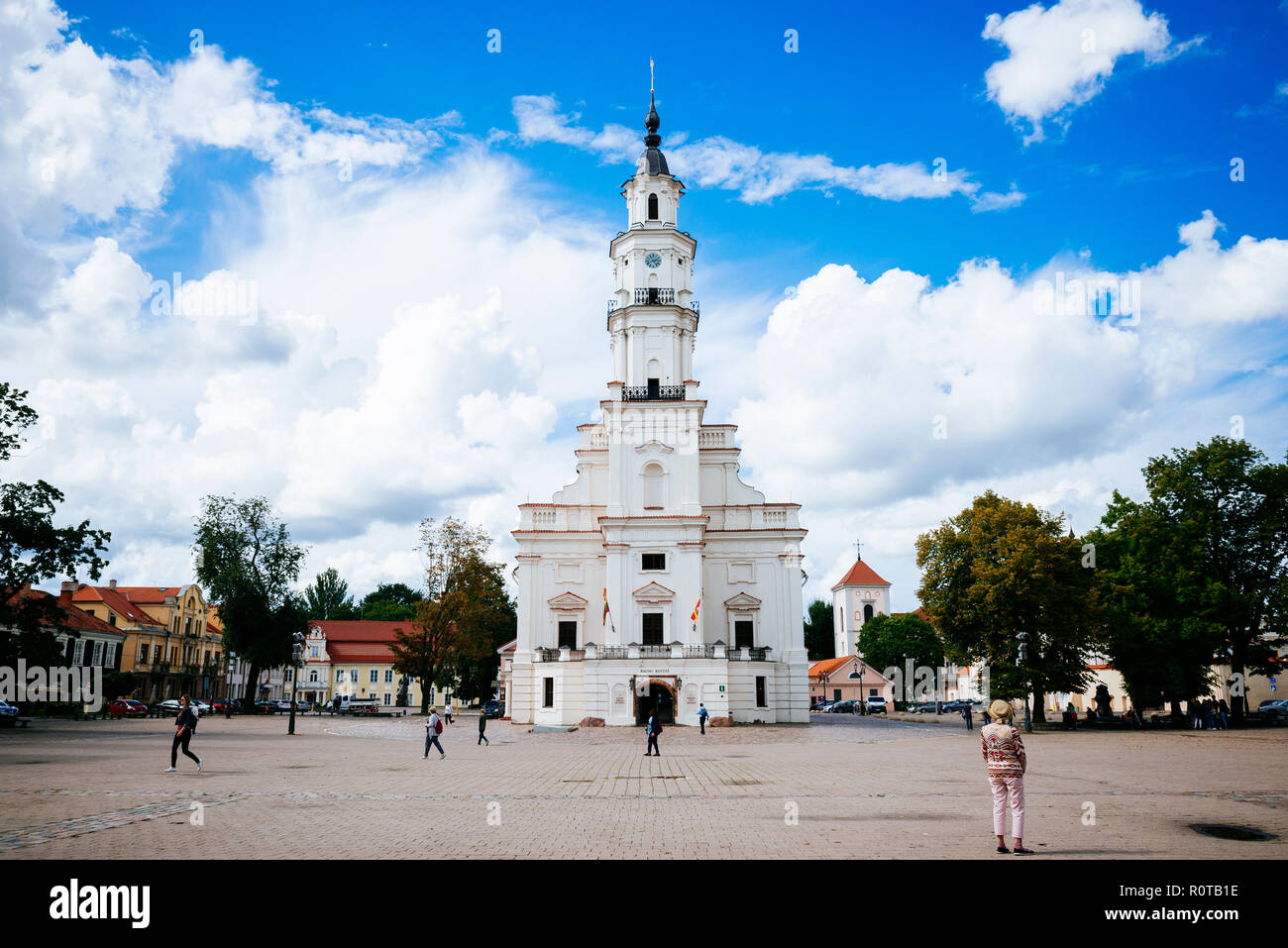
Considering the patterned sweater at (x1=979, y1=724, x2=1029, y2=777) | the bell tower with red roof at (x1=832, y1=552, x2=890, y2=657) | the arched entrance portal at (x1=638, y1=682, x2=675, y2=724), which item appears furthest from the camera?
the bell tower with red roof at (x1=832, y1=552, x2=890, y2=657)

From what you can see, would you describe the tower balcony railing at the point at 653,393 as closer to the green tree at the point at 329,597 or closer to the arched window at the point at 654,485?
the arched window at the point at 654,485

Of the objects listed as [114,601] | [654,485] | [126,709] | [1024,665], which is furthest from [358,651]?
[1024,665]

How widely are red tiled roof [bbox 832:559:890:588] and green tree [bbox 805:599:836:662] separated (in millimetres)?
11304

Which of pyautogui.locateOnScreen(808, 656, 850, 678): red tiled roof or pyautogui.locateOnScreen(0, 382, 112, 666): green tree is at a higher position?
pyautogui.locateOnScreen(0, 382, 112, 666): green tree

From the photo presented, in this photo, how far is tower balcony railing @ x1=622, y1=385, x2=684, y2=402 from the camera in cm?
5322

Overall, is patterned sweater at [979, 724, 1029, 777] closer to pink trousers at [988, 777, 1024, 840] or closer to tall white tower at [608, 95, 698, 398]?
pink trousers at [988, 777, 1024, 840]

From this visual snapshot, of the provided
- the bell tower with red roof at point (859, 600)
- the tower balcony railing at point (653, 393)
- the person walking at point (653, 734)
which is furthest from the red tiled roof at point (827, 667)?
the person walking at point (653, 734)

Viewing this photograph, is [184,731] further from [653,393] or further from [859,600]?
[859,600]

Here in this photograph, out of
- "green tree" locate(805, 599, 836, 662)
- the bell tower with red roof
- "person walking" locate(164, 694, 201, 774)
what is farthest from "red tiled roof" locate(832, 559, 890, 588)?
"person walking" locate(164, 694, 201, 774)
